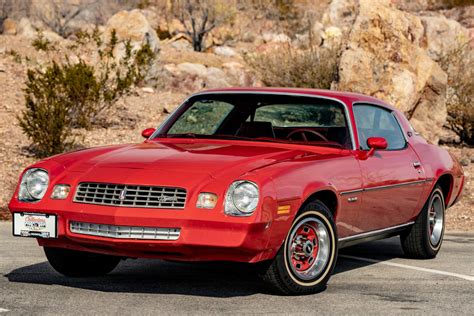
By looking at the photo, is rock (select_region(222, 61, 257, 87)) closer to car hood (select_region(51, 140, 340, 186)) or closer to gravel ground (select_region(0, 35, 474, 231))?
gravel ground (select_region(0, 35, 474, 231))

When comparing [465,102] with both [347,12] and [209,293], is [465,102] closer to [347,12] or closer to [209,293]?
[209,293]

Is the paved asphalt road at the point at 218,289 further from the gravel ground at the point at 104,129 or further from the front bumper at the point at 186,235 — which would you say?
the gravel ground at the point at 104,129

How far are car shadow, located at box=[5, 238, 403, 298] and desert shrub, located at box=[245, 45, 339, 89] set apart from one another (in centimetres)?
1219

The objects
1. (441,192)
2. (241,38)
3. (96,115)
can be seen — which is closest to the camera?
(441,192)

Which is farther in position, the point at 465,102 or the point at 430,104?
the point at 465,102

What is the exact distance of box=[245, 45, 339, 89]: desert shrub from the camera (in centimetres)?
2188

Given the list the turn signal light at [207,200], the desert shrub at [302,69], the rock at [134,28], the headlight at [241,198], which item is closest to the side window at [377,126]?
the headlight at [241,198]

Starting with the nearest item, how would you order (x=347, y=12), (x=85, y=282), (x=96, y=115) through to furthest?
(x=85, y=282) → (x=96, y=115) → (x=347, y=12)

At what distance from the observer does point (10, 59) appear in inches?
945

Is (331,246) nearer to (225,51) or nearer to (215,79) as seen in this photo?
(215,79)

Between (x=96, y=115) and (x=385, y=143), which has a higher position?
(x=385, y=143)

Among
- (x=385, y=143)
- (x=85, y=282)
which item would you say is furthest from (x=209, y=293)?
(x=385, y=143)

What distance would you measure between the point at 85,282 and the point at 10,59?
16556 millimetres

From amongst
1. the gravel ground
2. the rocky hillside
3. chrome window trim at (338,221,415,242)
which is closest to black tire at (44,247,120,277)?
chrome window trim at (338,221,415,242)
